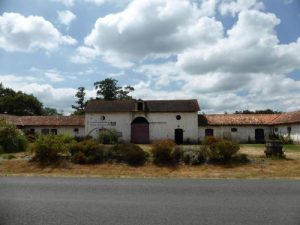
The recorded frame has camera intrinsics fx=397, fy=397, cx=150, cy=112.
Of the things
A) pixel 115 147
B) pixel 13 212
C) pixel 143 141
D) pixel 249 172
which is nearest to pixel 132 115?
pixel 143 141

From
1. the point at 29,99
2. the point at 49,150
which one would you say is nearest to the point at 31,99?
the point at 29,99

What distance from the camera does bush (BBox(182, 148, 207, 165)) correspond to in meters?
22.1

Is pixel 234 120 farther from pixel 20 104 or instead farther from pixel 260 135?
pixel 20 104

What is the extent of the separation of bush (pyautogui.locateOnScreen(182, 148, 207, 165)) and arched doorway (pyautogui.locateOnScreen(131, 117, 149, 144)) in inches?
839

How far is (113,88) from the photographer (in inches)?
2803

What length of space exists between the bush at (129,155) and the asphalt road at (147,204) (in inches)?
340

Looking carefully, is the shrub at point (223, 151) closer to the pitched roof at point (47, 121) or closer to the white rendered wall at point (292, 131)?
the white rendered wall at point (292, 131)

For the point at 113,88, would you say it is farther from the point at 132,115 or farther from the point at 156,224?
the point at 156,224

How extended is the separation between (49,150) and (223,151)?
10.0 meters

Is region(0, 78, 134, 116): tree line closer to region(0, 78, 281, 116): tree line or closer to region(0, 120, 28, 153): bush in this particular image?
region(0, 78, 281, 116): tree line

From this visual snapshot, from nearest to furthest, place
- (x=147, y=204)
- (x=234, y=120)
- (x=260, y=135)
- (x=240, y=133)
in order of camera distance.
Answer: (x=147, y=204) → (x=240, y=133) → (x=260, y=135) → (x=234, y=120)

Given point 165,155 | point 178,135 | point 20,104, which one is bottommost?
point 165,155

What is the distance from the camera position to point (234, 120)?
4462 centimetres

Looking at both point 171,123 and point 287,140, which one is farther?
point 171,123
